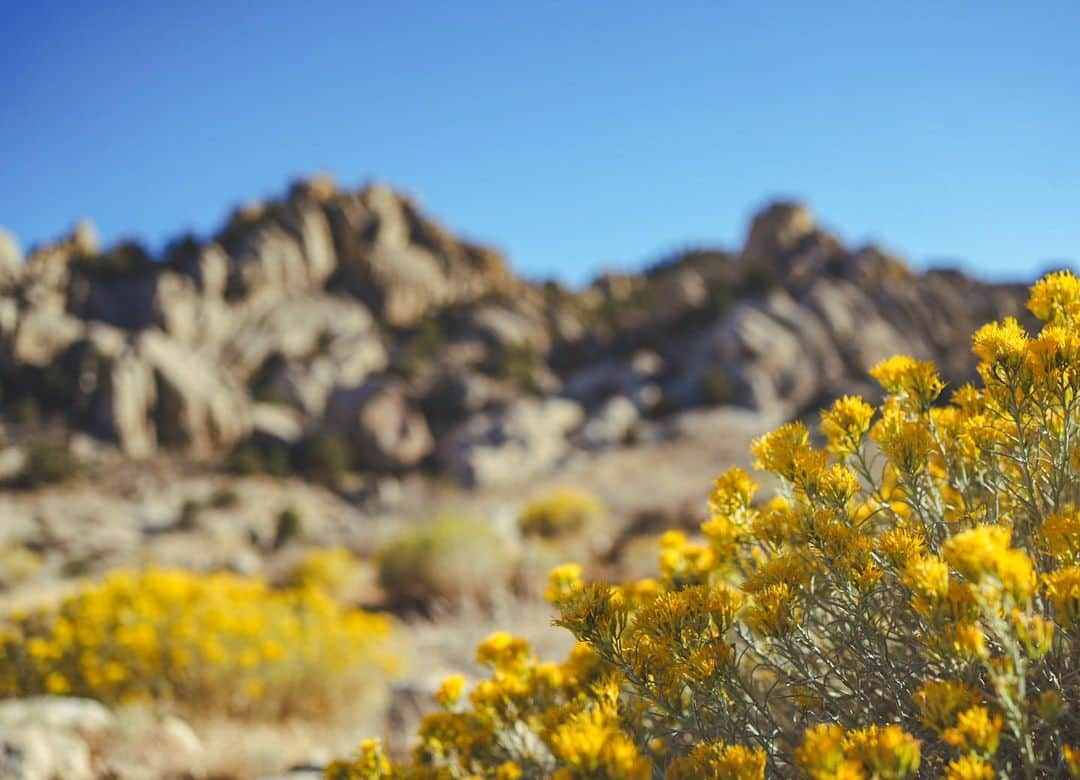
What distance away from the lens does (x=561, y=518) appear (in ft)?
42.4

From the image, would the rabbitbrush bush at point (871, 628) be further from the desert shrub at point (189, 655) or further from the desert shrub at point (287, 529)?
the desert shrub at point (287, 529)

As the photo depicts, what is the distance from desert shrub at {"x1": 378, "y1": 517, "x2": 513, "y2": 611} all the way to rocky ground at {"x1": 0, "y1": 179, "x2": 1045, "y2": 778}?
12.8 inches

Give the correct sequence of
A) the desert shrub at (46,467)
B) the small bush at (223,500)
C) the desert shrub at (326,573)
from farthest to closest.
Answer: the desert shrub at (46,467) → the small bush at (223,500) → the desert shrub at (326,573)

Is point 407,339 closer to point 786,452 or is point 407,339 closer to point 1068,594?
point 786,452

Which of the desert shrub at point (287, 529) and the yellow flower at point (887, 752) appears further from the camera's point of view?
the desert shrub at point (287, 529)

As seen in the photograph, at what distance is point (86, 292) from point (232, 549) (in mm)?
33164

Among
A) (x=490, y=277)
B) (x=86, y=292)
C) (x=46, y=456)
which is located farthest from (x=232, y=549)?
(x=490, y=277)

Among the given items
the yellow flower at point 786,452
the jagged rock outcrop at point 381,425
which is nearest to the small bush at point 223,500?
the jagged rock outcrop at point 381,425

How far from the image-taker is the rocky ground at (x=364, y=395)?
838cm

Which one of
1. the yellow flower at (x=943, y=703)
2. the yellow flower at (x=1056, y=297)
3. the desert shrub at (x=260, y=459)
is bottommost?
the yellow flower at (x=943, y=703)

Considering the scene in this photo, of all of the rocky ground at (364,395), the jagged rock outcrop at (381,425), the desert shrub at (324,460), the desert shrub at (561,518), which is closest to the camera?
the rocky ground at (364,395)

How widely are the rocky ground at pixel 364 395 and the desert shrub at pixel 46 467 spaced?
0.12m

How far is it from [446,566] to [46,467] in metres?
22.9

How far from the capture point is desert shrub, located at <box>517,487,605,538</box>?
12867 mm
